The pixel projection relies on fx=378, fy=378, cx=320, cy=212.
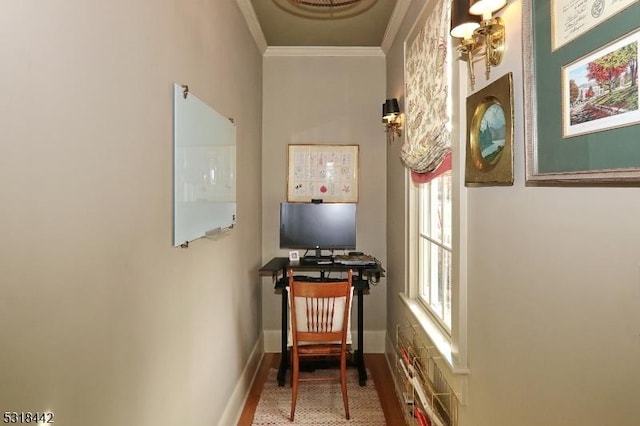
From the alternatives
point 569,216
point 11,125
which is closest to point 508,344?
point 569,216

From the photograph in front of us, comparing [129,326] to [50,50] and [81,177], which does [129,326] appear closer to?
[81,177]

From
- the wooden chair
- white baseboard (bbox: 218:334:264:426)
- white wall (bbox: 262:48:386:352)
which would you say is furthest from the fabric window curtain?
white baseboard (bbox: 218:334:264:426)

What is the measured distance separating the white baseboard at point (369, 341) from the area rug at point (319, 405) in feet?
1.71

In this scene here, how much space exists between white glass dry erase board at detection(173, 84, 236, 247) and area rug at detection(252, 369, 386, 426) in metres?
1.37

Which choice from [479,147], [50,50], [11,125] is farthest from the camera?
[479,147]

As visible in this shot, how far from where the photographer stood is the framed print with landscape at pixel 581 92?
2.38ft

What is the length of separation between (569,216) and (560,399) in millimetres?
469

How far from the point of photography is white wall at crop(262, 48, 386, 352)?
3600 mm

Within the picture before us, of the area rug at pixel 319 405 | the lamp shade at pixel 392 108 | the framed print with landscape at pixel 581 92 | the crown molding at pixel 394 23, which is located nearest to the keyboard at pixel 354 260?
the area rug at pixel 319 405

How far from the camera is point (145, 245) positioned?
1251 mm

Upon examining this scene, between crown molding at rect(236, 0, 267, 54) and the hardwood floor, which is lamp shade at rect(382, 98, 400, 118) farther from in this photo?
the hardwood floor

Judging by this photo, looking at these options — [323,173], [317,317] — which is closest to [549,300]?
[317,317]

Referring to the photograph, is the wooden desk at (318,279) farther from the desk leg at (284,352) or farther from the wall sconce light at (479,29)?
the wall sconce light at (479,29)

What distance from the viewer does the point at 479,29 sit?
1273 mm
